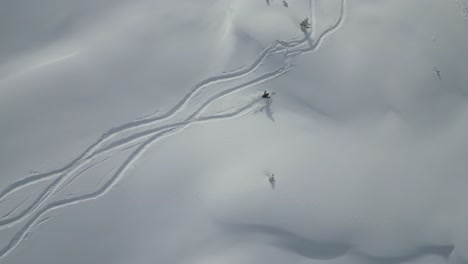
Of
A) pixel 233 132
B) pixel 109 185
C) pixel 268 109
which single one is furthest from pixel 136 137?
pixel 268 109

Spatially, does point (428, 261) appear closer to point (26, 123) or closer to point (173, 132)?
point (173, 132)

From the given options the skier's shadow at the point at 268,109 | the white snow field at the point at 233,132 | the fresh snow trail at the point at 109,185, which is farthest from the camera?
the skier's shadow at the point at 268,109

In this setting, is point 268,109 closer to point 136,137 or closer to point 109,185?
point 136,137

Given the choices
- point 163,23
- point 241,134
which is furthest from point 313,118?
point 163,23

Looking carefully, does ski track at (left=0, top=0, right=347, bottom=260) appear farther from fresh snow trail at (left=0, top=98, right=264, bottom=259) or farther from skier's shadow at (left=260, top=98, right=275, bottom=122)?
skier's shadow at (left=260, top=98, right=275, bottom=122)

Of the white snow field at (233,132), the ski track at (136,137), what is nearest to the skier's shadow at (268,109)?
the white snow field at (233,132)

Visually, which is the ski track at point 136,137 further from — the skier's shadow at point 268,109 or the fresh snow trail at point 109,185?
the skier's shadow at point 268,109

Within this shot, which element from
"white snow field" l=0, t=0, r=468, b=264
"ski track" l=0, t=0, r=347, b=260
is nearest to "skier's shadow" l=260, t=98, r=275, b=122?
"white snow field" l=0, t=0, r=468, b=264
